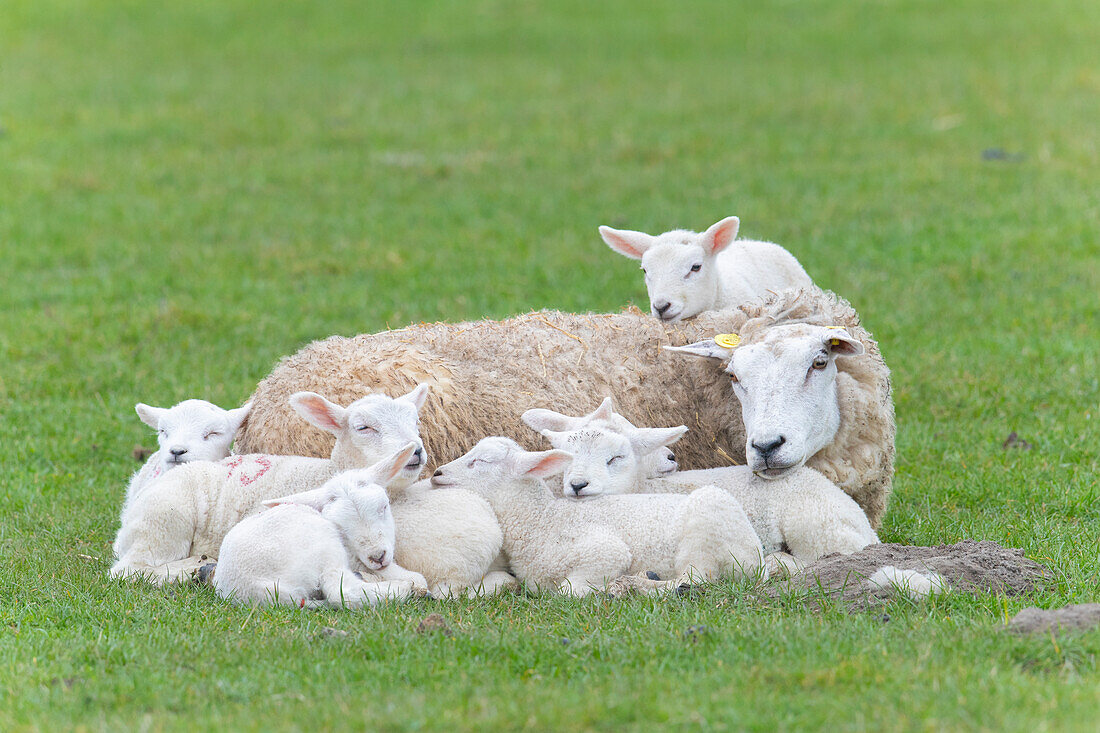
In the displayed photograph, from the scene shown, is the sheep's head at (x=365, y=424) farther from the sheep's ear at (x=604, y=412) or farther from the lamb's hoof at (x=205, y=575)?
the sheep's ear at (x=604, y=412)

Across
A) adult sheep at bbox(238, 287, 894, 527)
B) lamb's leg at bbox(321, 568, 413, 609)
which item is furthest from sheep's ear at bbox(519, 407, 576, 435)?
lamb's leg at bbox(321, 568, 413, 609)

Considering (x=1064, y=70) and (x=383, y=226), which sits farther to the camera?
(x=1064, y=70)

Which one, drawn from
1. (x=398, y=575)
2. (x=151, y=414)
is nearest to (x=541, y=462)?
(x=398, y=575)

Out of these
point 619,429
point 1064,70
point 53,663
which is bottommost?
point 53,663

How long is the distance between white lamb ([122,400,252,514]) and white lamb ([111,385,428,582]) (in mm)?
347

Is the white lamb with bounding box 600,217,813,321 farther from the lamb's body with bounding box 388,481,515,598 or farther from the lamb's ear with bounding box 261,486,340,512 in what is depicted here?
the lamb's ear with bounding box 261,486,340,512

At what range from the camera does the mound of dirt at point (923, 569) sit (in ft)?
17.0

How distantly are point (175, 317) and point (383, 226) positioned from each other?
149 inches

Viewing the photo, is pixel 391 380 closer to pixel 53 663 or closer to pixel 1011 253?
pixel 53 663

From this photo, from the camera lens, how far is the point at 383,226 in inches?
570

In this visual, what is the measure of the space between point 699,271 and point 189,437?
10.3 feet

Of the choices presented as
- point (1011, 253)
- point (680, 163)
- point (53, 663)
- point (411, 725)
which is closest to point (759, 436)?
point (411, 725)

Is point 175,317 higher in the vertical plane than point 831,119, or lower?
lower

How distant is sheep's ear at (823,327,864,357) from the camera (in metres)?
6.09
